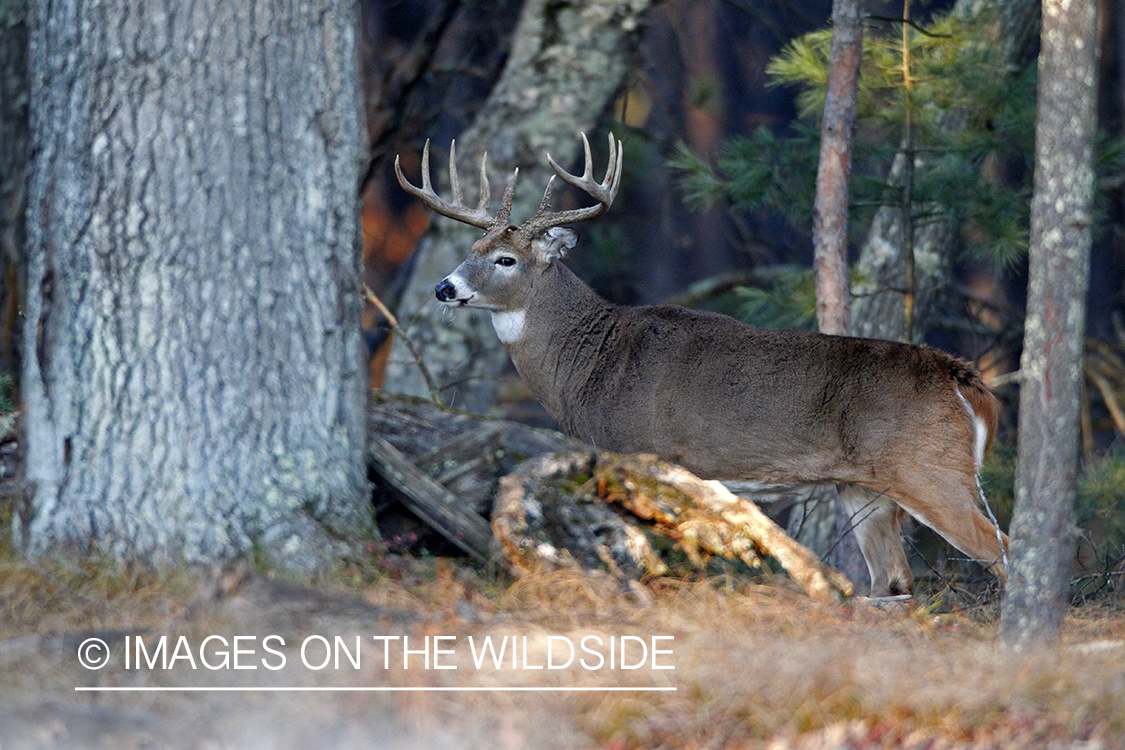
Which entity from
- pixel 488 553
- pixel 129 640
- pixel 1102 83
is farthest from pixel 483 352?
pixel 1102 83

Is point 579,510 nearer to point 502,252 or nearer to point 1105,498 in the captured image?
point 502,252

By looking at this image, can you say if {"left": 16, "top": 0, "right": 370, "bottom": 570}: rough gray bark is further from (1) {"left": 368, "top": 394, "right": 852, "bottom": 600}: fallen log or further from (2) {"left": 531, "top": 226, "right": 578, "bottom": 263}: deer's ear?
(2) {"left": 531, "top": 226, "right": 578, "bottom": 263}: deer's ear

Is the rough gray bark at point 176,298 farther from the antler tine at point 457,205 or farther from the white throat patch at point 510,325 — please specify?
the white throat patch at point 510,325

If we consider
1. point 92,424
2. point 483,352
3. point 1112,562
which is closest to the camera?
point 92,424

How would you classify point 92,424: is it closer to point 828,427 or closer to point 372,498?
point 372,498

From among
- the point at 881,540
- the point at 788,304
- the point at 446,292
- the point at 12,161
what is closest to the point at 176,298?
the point at 446,292

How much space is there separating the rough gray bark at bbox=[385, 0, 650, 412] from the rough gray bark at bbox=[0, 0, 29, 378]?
249 centimetres

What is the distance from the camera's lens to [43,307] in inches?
182

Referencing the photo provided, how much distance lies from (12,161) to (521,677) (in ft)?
19.5

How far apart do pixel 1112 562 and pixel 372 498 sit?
10.9 ft

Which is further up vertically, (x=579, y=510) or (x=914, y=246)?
(x=914, y=246)

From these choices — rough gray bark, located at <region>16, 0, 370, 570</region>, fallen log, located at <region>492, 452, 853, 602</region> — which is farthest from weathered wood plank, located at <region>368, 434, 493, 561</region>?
rough gray bark, located at <region>16, 0, 370, 570</region>

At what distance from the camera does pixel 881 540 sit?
6.14 meters

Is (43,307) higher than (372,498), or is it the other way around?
(43,307)
